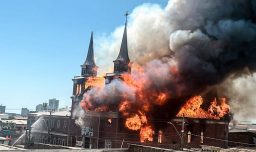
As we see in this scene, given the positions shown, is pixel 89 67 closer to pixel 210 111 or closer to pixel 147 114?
pixel 147 114

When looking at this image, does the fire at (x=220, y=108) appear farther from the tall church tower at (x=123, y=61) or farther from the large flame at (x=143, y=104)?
the tall church tower at (x=123, y=61)

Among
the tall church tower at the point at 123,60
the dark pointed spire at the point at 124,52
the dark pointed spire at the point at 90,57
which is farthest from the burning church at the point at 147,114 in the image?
the dark pointed spire at the point at 90,57

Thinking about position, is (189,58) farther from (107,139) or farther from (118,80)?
(107,139)

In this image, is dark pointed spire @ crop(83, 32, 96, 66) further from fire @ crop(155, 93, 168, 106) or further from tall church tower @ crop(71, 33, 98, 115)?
fire @ crop(155, 93, 168, 106)

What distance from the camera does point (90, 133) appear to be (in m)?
57.5

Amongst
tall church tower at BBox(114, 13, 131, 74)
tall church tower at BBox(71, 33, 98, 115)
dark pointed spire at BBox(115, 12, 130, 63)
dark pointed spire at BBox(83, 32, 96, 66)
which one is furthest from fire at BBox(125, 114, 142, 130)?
dark pointed spire at BBox(83, 32, 96, 66)

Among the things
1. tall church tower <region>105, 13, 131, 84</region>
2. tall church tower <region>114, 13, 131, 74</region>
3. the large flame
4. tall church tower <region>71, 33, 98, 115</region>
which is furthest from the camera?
tall church tower <region>71, 33, 98, 115</region>

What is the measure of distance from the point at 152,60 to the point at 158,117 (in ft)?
27.7

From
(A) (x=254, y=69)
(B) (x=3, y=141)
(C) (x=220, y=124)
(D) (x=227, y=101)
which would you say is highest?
(A) (x=254, y=69)

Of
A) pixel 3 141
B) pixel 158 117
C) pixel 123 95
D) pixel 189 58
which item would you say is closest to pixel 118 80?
pixel 123 95

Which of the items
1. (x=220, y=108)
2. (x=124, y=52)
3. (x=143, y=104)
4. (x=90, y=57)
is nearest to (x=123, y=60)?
(x=124, y=52)

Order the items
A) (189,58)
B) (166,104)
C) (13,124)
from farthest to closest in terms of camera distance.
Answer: (13,124), (166,104), (189,58)

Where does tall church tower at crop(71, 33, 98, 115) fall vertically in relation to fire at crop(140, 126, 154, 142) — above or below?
above

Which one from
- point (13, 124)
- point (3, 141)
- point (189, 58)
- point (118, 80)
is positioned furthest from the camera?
point (13, 124)
